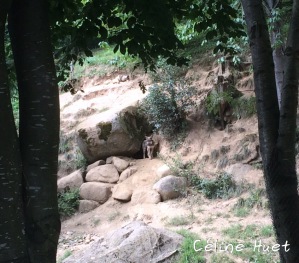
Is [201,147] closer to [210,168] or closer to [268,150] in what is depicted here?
[210,168]

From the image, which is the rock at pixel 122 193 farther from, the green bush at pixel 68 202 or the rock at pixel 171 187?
the green bush at pixel 68 202

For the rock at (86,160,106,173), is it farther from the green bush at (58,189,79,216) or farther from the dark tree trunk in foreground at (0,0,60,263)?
the dark tree trunk in foreground at (0,0,60,263)

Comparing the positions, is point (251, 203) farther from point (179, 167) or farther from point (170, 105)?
point (170, 105)

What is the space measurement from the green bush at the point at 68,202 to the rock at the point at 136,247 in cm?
328

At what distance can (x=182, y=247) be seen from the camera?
5.52 metres

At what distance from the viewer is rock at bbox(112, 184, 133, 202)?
895 cm

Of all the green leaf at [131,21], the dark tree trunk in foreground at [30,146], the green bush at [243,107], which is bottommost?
the green bush at [243,107]

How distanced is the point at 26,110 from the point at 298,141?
707 cm

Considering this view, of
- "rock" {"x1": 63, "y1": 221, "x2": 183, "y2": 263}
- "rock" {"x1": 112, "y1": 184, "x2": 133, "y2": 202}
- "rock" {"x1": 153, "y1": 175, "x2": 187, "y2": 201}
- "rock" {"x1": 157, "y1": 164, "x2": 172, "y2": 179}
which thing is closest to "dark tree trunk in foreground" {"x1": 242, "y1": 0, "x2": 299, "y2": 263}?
"rock" {"x1": 63, "y1": 221, "x2": 183, "y2": 263}

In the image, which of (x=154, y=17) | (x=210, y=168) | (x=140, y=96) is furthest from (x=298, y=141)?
(x=154, y=17)

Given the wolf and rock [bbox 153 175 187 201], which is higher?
the wolf

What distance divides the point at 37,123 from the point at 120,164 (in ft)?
27.6

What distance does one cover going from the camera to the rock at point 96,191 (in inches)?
365

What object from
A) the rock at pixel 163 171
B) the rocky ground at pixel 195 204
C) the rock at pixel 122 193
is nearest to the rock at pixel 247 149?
the rocky ground at pixel 195 204
